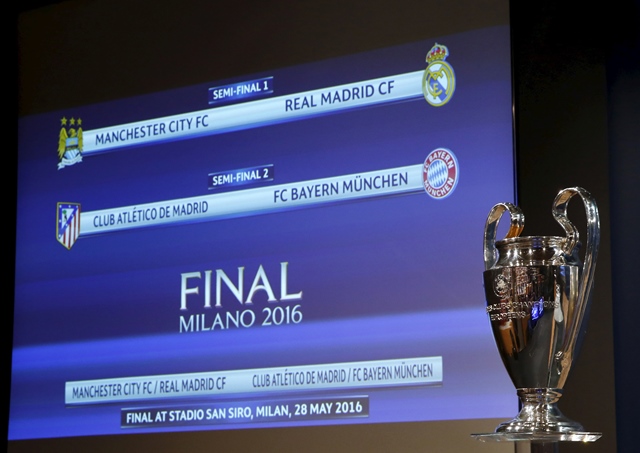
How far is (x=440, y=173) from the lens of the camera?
118 inches

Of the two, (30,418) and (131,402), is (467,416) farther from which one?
(30,418)

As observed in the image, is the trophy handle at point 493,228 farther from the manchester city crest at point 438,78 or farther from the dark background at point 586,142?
the manchester city crest at point 438,78

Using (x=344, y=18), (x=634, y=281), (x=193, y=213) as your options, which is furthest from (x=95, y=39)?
(x=634, y=281)

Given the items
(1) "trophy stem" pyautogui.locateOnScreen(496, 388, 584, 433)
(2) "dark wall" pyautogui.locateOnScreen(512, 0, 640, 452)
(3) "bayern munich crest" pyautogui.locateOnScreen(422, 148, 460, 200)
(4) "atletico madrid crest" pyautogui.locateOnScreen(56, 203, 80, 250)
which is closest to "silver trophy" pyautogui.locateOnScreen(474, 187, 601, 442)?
(1) "trophy stem" pyautogui.locateOnScreen(496, 388, 584, 433)

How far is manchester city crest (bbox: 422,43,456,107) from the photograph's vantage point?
301 cm

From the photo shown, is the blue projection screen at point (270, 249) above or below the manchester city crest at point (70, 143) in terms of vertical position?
below

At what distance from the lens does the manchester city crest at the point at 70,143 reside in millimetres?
3732

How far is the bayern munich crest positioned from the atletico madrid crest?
133cm

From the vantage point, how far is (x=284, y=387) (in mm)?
3174

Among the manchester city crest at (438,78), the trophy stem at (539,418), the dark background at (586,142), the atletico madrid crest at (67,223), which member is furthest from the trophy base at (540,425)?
the atletico madrid crest at (67,223)

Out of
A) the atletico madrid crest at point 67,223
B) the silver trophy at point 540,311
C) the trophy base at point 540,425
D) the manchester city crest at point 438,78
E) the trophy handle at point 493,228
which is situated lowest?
the trophy base at point 540,425

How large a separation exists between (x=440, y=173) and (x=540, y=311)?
4.64ft

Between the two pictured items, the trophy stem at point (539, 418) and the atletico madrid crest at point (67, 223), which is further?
the atletico madrid crest at point (67, 223)

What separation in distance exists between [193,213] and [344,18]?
80 cm
